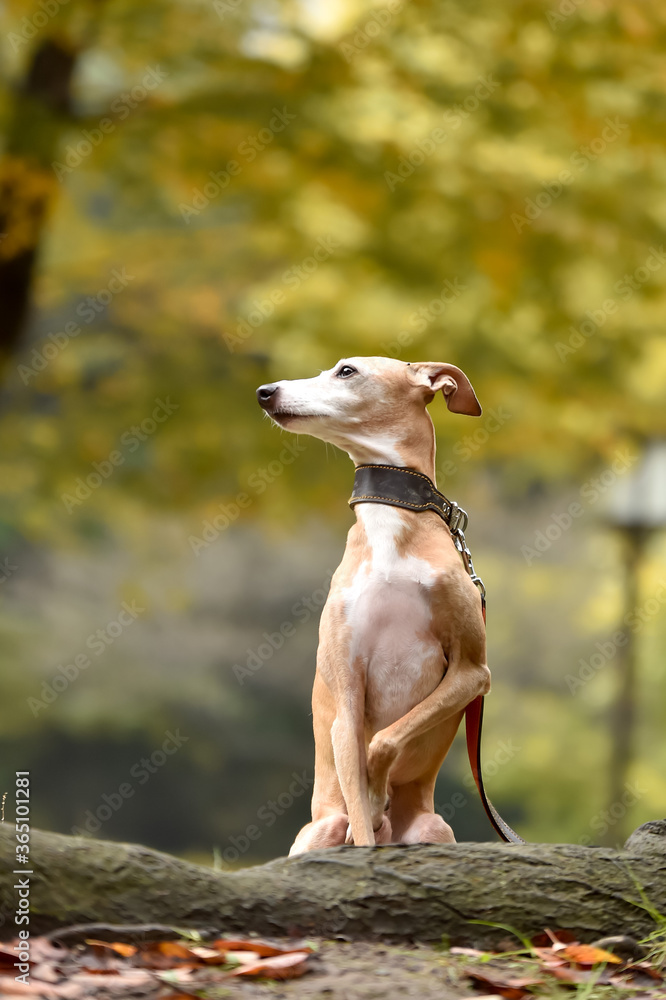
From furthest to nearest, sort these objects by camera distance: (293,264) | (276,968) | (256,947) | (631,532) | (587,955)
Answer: (631,532) → (293,264) → (587,955) → (256,947) → (276,968)

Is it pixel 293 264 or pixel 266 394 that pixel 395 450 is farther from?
pixel 293 264

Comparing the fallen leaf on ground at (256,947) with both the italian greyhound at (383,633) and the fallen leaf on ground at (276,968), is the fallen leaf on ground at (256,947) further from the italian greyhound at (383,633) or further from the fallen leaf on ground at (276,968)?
the italian greyhound at (383,633)

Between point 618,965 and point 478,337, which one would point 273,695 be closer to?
point 478,337

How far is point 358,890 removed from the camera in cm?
255

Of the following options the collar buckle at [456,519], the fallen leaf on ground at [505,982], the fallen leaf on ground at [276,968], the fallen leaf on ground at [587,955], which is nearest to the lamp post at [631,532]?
Result: the collar buckle at [456,519]

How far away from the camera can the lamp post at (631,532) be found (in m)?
8.90

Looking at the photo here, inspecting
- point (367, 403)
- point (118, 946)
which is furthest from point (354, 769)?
point (367, 403)

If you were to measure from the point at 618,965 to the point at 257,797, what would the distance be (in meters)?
9.91

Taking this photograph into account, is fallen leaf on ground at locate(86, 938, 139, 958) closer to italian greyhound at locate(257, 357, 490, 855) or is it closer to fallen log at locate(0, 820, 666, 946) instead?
fallen log at locate(0, 820, 666, 946)

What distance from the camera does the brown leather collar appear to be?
3.03m

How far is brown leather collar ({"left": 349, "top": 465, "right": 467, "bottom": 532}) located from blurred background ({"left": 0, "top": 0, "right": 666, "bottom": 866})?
13.9ft

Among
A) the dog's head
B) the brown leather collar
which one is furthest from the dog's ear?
the brown leather collar

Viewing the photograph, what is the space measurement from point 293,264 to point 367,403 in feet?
18.9

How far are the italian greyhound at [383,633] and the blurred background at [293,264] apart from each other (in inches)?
166
